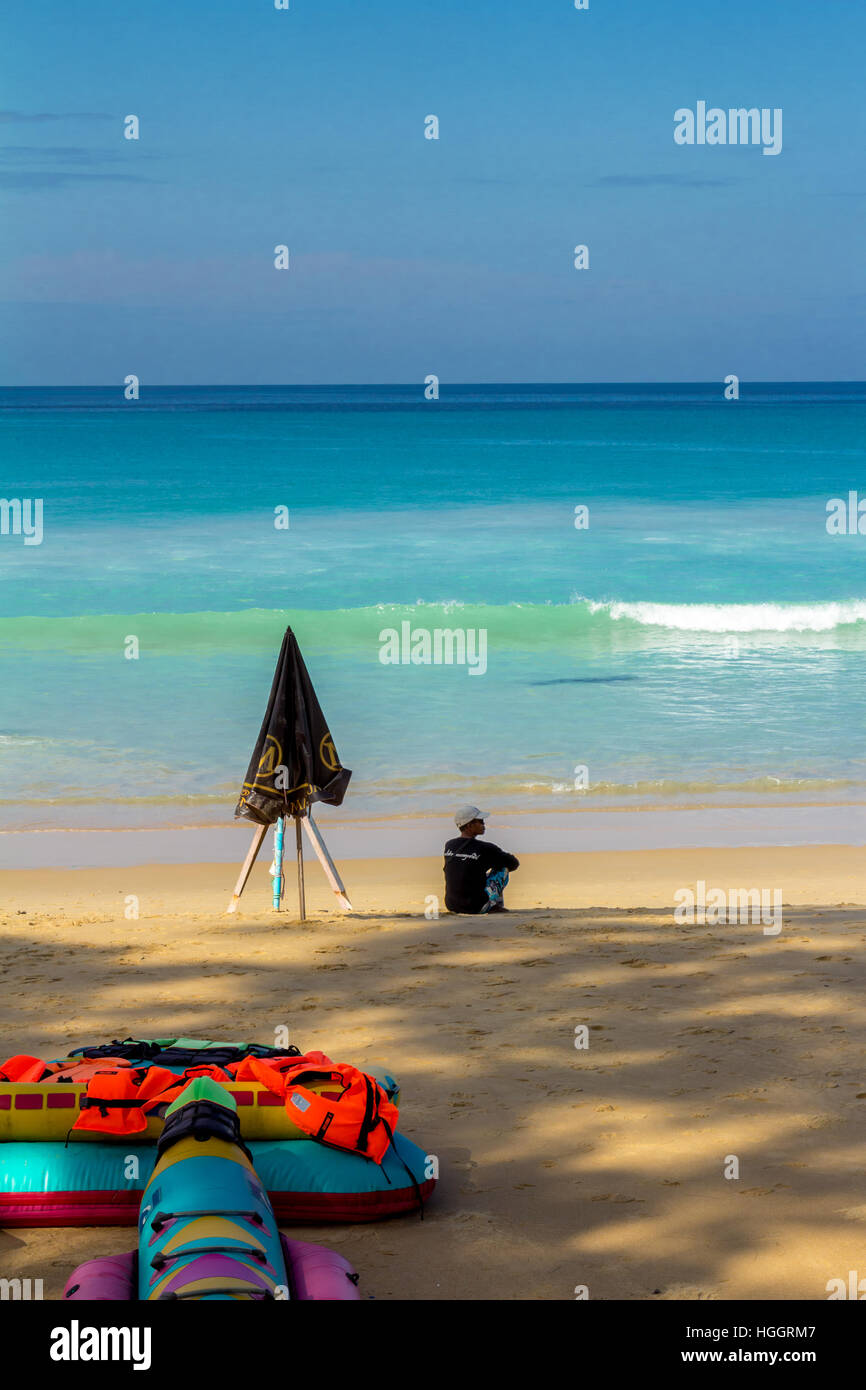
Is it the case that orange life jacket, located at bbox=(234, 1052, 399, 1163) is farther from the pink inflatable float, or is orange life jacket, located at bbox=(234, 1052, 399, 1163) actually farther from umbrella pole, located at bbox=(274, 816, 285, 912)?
umbrella pole, located at bbox=(274, 816, 285, 912)

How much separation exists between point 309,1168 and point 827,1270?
188 cm

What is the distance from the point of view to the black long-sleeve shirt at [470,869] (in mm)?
9516

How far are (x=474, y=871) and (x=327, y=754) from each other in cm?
133

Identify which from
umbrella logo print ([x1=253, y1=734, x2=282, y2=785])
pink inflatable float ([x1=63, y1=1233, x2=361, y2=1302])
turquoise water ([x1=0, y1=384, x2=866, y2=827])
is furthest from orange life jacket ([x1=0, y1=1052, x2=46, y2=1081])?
turquoise water ([x1=0, y1=384, x2=866, y2=827])

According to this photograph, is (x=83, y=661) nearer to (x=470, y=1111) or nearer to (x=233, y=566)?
(x=233, y=566)

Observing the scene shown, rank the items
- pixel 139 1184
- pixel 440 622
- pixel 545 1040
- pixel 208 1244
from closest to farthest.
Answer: pixel 208 1244 < pixel 139 1184 < pixel 545 1040 < pixel 440 622

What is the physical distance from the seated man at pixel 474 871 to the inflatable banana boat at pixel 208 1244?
4687mm

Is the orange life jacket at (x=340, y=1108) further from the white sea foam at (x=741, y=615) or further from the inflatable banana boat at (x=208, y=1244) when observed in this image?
the white sea foam at (x=741, y=615)

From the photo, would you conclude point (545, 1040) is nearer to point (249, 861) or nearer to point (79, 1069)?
point (79, 1069)

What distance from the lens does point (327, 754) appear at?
9219 mm

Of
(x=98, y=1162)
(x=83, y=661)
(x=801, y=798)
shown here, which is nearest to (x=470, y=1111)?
(x=98, y=1162)

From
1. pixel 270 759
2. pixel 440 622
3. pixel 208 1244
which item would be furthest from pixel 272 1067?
pixel 440 622

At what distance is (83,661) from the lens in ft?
72.1
